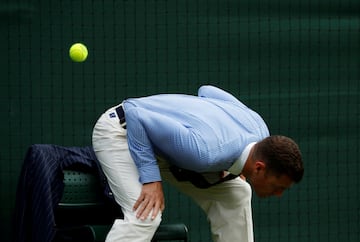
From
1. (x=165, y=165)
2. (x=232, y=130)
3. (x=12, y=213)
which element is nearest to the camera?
(x=232, y=130)

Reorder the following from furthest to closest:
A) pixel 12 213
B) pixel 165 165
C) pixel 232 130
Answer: pixel 12 213, pixel 165 165, pixel 232 130

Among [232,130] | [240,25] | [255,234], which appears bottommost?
[255,234]

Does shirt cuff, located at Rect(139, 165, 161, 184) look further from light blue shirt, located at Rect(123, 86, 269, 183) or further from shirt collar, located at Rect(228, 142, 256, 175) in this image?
shirt collar, located at Rect(228, 142, 256, 175)

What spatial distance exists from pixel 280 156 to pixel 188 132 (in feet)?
1.33

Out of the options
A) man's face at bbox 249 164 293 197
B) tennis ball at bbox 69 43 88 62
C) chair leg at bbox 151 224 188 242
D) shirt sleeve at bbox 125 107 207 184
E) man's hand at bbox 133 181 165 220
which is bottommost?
chair leg at bbox 151 224 188 242

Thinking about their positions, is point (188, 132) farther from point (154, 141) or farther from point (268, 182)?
point (268, 182)

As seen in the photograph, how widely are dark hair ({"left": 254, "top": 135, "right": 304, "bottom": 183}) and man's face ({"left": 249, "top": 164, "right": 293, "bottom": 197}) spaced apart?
3 centimetres

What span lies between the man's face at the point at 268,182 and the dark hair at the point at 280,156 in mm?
29

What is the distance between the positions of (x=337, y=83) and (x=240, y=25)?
710mm

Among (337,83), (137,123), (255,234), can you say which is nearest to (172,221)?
(255,234)

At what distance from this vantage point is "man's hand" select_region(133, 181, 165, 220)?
14.0 ft

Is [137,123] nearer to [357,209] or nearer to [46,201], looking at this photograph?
[46,201]

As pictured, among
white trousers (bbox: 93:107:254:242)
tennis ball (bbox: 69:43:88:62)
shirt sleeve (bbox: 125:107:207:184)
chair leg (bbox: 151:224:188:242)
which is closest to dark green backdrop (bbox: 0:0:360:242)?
tennis ball (bbox: 69:43:88:62)

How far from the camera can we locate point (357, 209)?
604 centimetres
